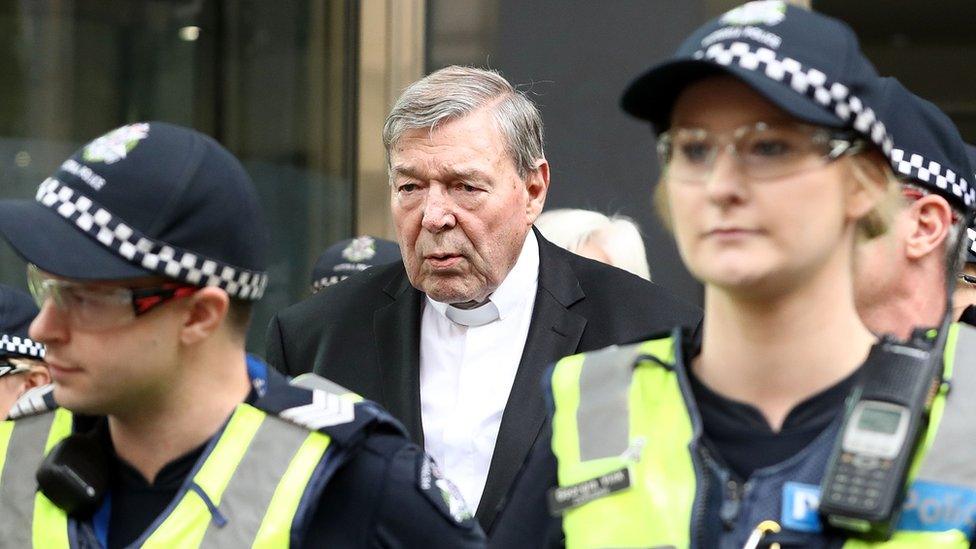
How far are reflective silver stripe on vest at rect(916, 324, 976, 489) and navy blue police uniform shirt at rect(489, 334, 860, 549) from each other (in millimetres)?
146

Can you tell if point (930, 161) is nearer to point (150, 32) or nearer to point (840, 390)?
point (840, 390)

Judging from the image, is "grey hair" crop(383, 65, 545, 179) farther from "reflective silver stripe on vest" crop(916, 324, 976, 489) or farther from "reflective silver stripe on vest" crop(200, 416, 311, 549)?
"reflective silver stripe on vest" crop(916, 324, 976, 489)

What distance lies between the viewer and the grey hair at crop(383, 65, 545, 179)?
476 centimetres

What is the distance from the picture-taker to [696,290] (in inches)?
338

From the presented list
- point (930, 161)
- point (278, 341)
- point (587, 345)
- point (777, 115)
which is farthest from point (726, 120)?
point (278, 341)

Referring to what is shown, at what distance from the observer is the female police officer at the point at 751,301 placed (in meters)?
2.48

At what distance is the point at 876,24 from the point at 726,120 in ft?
30.8

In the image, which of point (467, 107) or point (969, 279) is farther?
point (467, 107)

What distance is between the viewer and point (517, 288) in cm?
478

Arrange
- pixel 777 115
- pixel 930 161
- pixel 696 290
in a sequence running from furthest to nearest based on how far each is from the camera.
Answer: pixel 696 290
pixel 930 161
pixel 777 115

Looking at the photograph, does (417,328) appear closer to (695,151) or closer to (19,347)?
(19,347)

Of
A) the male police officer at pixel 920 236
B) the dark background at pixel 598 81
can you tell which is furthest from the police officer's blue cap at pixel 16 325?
the dark background at pixel 598 81

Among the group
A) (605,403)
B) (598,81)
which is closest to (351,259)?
(598,81)

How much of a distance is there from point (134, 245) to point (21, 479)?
52cm
